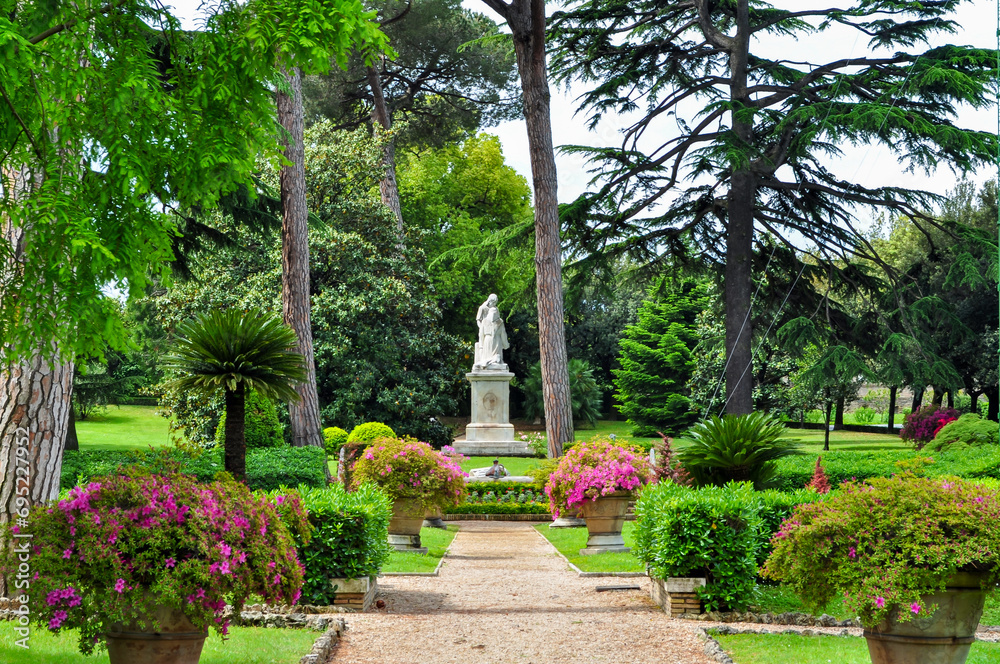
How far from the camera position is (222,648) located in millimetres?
5637

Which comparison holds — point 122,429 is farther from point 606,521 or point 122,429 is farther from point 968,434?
point 968,434

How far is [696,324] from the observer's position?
116 feet

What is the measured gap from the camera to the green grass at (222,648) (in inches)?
203

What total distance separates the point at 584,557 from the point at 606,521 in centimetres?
51

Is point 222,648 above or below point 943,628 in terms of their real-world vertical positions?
below

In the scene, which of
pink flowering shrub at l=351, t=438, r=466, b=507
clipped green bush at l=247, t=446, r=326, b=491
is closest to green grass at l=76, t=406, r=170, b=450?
clipped green bush at l=247, t=446, r=326, b=491

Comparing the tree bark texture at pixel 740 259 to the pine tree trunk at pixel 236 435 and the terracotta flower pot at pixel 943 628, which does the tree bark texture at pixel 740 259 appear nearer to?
the pine tree trunk at pixel 236 435

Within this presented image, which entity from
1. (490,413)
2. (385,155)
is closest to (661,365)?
(490,413)

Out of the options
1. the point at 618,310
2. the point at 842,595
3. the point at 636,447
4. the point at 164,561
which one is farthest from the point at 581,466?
the point at 618,310

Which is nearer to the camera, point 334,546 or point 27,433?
point 27,433

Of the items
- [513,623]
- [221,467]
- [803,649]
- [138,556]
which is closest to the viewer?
[138,556]

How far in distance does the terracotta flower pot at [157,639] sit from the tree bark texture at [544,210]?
43.6ft

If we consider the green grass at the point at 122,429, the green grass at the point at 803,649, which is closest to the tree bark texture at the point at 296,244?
the green grass at the point at 122,429

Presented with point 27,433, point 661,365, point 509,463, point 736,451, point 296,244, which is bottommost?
point 509,463
